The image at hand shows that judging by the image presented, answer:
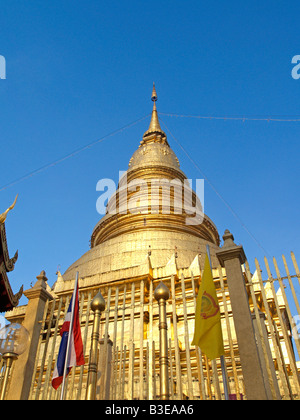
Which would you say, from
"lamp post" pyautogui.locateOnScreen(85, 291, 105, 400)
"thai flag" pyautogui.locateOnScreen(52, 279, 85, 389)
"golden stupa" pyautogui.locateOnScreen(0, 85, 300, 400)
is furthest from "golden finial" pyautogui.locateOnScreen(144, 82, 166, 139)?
"lamp post" pyautogui.locateOnScreen(85, 291, 105, 400)

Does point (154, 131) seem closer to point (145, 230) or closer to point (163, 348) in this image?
point (145, 230)

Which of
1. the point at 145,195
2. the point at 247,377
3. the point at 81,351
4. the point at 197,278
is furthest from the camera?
the point at 145,195

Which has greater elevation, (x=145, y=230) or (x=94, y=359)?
(x=145, y=230)

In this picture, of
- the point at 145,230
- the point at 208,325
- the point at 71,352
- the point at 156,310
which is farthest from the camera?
the point at 145,230

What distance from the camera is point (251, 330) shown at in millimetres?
6074

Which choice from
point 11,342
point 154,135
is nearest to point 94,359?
point 11,342

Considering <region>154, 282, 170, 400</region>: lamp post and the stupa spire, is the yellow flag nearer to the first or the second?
<region>154, 282, 170, 400</region>: lamp post

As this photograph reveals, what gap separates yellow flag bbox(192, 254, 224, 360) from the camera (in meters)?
5.86

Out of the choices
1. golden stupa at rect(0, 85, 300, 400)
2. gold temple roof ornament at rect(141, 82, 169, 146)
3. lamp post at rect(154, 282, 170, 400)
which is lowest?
lamp post at rect(154, 282, 170, 400)

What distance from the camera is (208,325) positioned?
606 centimetres

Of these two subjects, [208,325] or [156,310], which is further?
[156,310]
